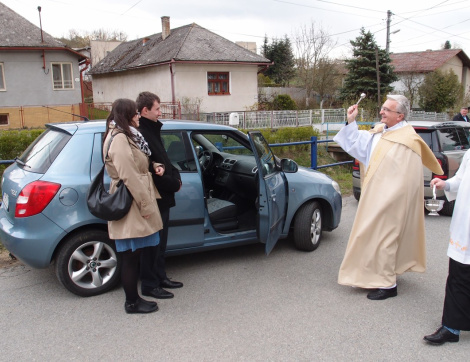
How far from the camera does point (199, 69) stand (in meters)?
25.8

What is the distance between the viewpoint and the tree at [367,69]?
32.4 meters

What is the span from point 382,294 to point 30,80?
25.1 m

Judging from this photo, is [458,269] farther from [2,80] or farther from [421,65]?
[421,65]

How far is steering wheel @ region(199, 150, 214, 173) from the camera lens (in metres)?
5.44

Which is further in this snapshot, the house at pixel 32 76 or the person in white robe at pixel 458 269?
the house at pixel 32 76

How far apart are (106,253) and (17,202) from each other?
92 centimetres

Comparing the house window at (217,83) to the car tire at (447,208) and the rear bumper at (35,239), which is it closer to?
the car tire at (447,208)

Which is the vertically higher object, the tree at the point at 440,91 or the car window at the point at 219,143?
the tree at the point at 440,91

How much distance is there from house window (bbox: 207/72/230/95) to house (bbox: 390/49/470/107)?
1896cm

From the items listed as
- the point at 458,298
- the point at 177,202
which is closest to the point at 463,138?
the point at 458,298

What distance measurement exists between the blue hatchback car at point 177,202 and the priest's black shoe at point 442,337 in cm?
169

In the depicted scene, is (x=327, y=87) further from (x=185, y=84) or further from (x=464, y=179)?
(x=464, y=179)

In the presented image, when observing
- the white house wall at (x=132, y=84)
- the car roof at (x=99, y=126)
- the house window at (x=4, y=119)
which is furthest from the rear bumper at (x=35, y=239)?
the white house wall at (x=132, y=84)

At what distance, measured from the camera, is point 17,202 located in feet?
12.3
